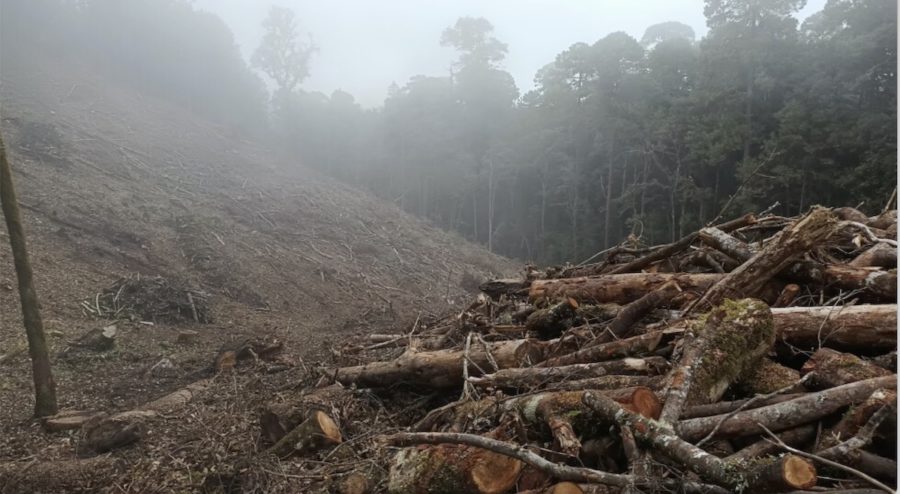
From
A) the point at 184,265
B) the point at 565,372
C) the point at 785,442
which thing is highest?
the point at 785,442

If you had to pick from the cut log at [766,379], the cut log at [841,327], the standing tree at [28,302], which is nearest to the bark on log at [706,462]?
the cut log at [766,379]

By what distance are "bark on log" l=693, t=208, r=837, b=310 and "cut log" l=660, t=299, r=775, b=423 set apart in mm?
955

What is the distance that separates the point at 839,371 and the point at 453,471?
7.22 feet

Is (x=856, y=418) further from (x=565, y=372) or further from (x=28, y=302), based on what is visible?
(x=28, y=302)

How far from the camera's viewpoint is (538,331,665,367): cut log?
397cm

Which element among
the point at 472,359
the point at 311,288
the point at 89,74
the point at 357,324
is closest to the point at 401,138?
the point at 89,74

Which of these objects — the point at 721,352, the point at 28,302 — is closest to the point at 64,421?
the point at 28,302

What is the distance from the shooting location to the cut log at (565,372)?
3.62 meters

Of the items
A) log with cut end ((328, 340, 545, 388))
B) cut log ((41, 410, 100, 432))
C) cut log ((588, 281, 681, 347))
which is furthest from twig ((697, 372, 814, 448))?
cut log ((41, 410, 100, 432))

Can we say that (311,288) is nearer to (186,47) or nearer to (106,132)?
(106,132)

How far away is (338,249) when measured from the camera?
17.9 metres

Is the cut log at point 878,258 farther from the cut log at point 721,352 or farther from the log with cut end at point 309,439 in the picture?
the log with cut end at point 309,439

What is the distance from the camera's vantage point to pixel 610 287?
223 inches

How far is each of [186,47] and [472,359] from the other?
37289 millimetres
